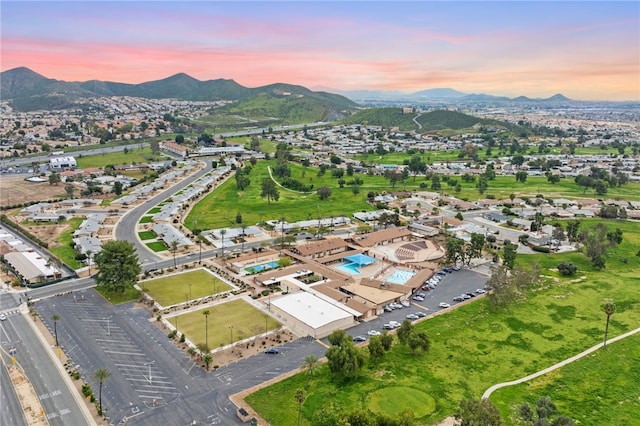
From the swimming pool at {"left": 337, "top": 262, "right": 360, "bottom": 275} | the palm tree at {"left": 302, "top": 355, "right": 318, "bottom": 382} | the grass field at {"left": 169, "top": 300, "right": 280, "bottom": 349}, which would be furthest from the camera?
the swimming pool at {"left": 337, "top": 262, "right": 360, "bottom": 275}

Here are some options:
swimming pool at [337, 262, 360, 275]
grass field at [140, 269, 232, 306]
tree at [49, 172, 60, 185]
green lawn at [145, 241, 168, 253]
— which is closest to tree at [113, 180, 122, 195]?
tree at [49, 172, 60, 185]

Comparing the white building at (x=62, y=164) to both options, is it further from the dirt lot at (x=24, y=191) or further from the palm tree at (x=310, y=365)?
the palm tree at (x=310, y=365)

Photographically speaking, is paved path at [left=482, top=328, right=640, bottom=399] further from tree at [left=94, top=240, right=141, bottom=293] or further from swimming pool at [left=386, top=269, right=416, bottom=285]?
tree at [left=94, top=240, right=141, bottom=293]

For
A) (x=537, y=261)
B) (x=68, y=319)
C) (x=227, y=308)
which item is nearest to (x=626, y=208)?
(x=537, y=261)

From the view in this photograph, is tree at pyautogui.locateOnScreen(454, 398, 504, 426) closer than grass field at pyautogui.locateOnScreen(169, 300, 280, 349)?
Yes

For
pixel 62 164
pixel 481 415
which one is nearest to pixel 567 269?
pixel 481 415

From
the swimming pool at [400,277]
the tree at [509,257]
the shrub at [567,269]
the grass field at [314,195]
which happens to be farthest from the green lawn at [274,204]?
the shrub at [567,269]

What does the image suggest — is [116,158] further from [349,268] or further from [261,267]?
[349,268]
